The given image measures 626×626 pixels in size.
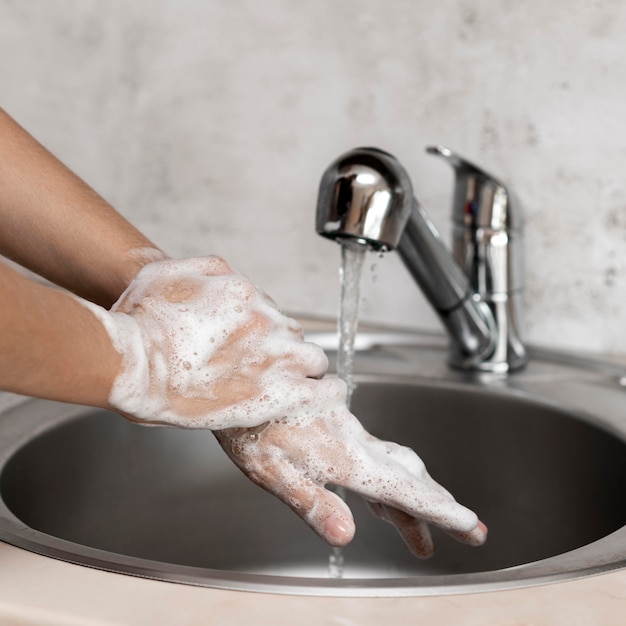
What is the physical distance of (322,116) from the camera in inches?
46.5

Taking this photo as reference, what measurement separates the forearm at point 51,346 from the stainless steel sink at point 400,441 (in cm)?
35

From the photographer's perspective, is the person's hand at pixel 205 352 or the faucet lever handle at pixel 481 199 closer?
the person's hand at pixel 205 352

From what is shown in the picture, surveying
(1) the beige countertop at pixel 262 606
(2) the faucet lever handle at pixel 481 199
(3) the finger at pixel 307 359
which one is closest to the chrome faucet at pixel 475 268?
(2) the faucet lever handle at pixel 481 199

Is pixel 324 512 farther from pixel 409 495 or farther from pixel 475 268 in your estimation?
pixel 475 268

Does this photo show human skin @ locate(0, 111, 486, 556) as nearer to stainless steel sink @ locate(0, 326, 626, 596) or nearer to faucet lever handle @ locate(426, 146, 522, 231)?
stainless steel sink @ locate(0, 326, 626, 596)

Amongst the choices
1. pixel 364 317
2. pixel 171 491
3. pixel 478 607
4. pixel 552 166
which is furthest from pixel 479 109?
pixel 478 607

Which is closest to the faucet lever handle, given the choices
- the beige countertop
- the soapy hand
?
the soapy hand

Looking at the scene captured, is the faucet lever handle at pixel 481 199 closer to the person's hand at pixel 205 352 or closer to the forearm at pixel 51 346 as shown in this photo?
the person's hand at pixel 205 352

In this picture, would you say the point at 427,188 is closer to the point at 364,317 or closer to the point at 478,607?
the point at 364,317

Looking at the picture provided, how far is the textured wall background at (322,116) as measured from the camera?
1.06 metres

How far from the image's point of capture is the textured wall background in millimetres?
1059

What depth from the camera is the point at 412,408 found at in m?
1.06

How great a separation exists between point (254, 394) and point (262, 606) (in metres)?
0.14

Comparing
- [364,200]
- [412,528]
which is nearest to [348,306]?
[364,200]
